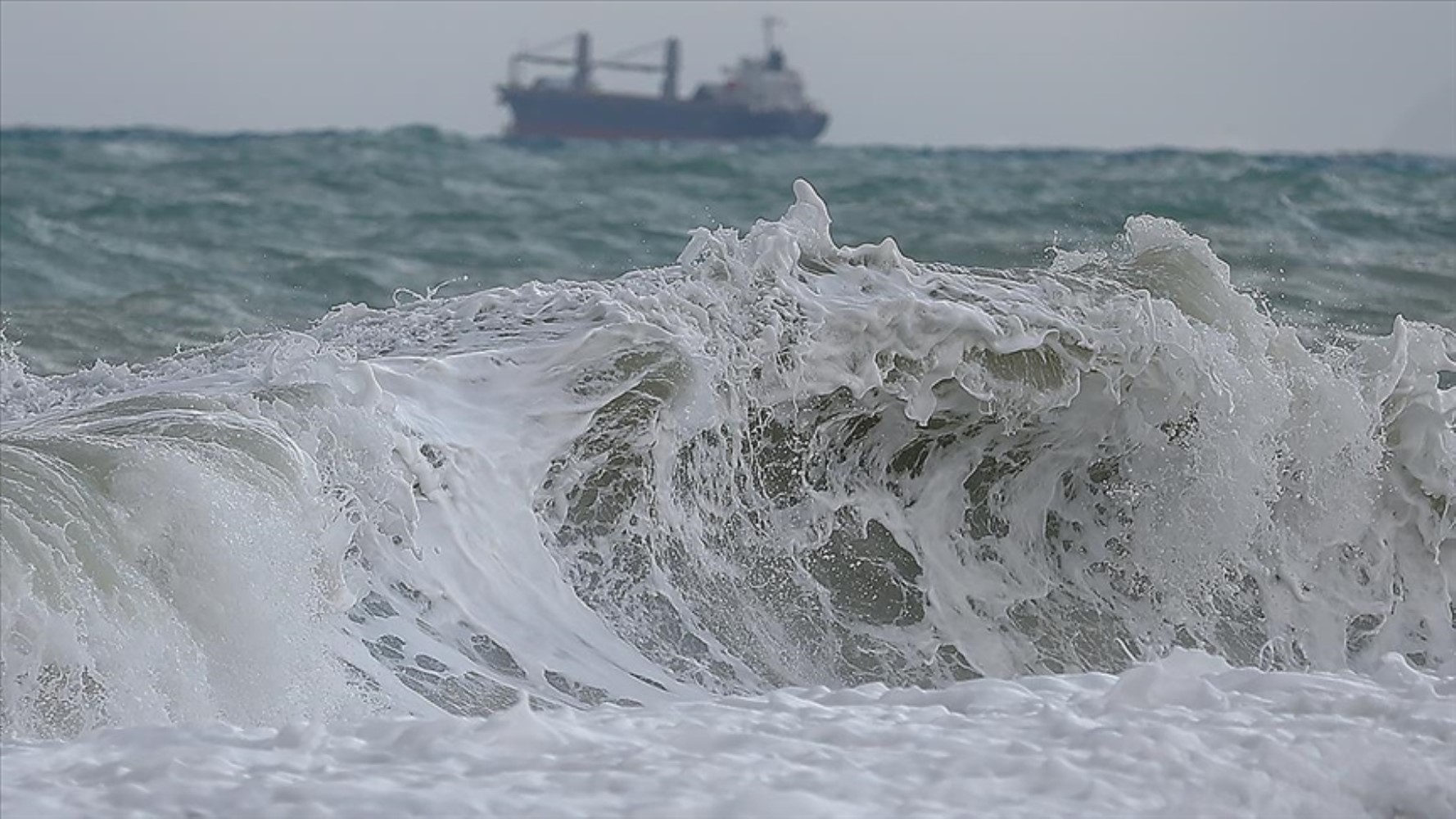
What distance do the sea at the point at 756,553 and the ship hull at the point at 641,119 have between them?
31.2 meters

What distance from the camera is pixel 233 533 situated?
3.07 m

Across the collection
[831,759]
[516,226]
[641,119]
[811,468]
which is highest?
[641,119]

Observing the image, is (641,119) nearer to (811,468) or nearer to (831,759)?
(811,468)

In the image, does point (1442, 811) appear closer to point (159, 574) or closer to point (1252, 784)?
point (1252, 784)

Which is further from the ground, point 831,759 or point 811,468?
point 811,468

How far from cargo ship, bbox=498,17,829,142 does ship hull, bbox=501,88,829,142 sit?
2cm

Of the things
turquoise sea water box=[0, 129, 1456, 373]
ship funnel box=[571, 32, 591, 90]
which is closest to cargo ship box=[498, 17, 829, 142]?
ship funnel box=[571, 32, 591, 90]

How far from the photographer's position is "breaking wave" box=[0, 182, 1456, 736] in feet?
11.5

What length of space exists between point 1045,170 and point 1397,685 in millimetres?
18155

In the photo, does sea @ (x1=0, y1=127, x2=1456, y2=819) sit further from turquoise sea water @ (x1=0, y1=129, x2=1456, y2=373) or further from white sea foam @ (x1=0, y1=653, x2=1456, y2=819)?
turquoise sea water @ (x1=0, y1=129, x2=1456, y2=373)

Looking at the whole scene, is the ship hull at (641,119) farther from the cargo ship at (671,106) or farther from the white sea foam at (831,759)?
the white sea foam at (831,759)

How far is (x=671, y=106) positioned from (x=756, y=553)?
110ft

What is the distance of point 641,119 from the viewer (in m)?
37.8

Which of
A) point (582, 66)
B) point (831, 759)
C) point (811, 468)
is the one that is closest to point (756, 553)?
point (811, 468)
